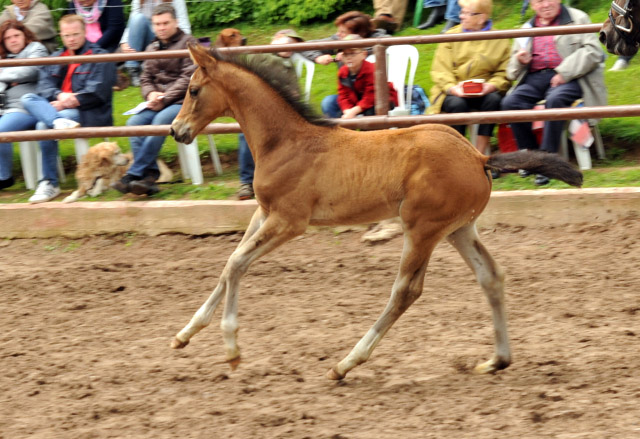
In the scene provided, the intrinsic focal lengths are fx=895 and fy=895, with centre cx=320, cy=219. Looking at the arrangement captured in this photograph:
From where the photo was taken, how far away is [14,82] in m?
7.55

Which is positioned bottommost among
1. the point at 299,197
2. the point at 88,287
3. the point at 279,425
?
the point at 88,287

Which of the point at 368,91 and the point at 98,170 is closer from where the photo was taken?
the point at 368,91

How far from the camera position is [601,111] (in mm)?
6320

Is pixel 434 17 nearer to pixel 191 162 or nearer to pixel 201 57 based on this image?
pixel 191 162

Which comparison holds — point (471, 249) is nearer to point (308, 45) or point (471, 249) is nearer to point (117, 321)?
point (117, 321)

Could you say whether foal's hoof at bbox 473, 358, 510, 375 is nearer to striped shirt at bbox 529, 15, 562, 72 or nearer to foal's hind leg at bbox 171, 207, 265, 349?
foal's hind leg at bbox 171, 207, 265, 349

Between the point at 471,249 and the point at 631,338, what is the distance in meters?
0.98

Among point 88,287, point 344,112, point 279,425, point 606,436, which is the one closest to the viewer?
point 606,436

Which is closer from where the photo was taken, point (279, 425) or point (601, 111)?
point (279, 425)

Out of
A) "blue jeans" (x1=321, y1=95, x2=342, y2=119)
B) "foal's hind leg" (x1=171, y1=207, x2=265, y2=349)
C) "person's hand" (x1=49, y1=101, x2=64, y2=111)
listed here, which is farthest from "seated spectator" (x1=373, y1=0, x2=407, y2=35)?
"foal's hind leg" (x1=171, y1=207, x2=265, y2=349)

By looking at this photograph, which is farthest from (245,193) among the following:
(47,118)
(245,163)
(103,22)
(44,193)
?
(103,22)

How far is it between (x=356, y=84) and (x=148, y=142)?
1.72 metres

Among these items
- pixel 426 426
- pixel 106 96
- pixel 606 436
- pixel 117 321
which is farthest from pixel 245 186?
pixel 606 436

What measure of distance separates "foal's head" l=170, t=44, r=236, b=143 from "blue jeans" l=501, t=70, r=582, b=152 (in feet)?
9.73
